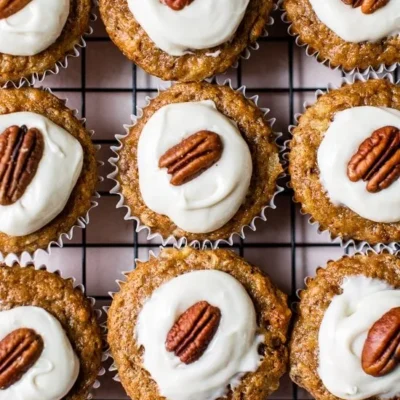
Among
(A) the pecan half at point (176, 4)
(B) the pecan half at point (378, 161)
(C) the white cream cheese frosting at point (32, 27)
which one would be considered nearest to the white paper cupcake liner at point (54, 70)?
(C) the white cream cheese frosting at point (32, 27)

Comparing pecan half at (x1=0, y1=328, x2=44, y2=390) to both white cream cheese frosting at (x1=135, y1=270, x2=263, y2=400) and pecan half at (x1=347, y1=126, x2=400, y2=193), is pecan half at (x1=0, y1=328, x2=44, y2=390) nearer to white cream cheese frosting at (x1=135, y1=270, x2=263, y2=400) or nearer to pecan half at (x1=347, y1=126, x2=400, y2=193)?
white cream cheese frosting at (x1=135, y1=270, x2=263, y2=400)

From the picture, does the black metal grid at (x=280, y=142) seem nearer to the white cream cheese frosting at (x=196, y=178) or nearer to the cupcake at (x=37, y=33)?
the cupcake at (x=37, y=33)

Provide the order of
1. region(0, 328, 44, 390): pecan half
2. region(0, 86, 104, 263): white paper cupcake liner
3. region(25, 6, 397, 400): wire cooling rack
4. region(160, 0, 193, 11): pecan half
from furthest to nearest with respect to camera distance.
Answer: region(25, 6, 397, 400): wire cooling rack < region(0, 86, 104, 263): white paper cupcake liner < region(160, 0, 193, 11): pecan half < region(0, 328, 44, 390): pecan half

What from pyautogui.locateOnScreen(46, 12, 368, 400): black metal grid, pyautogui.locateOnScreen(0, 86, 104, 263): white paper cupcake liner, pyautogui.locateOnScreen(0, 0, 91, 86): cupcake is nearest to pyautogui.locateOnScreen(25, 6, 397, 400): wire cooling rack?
pyautogui.locateOnScreen(46, 12, 368, 400): black metal grid

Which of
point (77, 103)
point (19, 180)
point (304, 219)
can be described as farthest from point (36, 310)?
point (304, 219)

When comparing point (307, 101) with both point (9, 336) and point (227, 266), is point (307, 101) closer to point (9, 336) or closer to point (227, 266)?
point (227, 266)

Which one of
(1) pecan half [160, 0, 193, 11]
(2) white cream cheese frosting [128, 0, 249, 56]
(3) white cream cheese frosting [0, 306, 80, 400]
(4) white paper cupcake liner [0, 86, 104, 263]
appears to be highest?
(1) pecan half [160, 0, 193, 11]

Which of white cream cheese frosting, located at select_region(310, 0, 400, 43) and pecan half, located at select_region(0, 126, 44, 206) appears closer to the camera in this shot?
pecan half, located at select_region(0, 126, 44, 206)
